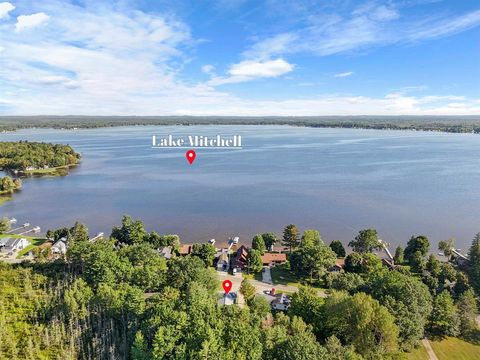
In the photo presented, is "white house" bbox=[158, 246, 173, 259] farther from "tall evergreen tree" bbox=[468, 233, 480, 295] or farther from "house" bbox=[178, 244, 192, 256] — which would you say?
"tall evergreen tree" bbox=[468, 233, 480, 295]

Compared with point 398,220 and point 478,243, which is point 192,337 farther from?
point 398,220

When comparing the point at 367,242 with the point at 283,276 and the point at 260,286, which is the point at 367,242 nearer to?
the point at 283,276

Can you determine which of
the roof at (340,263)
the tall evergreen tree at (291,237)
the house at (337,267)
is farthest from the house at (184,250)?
the roof at (340,263)

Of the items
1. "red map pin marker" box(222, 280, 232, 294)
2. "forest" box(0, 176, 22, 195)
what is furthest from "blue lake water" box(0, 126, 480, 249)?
"red map pin marker" box(222, 280, 232, 294)

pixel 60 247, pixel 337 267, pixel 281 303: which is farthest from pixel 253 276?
pixel 60 247

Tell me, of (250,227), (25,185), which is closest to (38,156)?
(25,185)
